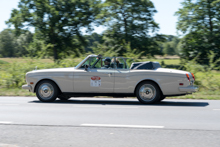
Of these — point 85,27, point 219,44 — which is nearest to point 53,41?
point 85,27

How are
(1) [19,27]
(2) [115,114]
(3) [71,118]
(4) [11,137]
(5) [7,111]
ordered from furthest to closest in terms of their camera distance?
(1) [19,27] < (5) [7,111] < (2) [115,114] < (3) [71,118] < (4) [11,137]

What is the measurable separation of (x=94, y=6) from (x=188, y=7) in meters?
11.3

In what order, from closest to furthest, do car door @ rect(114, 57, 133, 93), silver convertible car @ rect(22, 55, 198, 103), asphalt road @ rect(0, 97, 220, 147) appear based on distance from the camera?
1. asphalt road @ rect(0, 97, 220, 147)
2. silver convertible car @ rect(22, 55, 198, 103)
3. car door @ rect(114, 57, 133, 93)

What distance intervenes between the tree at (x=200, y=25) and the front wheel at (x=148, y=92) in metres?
25.8

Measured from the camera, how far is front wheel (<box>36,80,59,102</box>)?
10375 millimetres

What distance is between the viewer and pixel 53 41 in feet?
129

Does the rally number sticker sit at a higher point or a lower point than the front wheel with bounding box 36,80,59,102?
higher

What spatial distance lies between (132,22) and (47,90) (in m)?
28.3

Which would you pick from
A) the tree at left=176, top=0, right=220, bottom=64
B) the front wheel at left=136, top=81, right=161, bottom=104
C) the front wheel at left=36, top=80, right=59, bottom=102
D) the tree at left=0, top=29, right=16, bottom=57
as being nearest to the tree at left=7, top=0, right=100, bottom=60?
the tree at left=176, top=0, right=220, bottom=64

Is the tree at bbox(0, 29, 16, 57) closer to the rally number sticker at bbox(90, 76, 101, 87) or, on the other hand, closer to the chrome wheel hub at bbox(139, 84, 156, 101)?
the rally number sticker at bbox(90, 76, 101, 87)

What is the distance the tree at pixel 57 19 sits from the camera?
3816cm

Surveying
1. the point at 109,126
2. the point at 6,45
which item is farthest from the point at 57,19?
the point at 6,45

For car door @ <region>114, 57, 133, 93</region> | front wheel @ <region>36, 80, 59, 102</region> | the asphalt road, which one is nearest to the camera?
the asphalt road

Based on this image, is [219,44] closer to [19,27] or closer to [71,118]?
[19,27]
